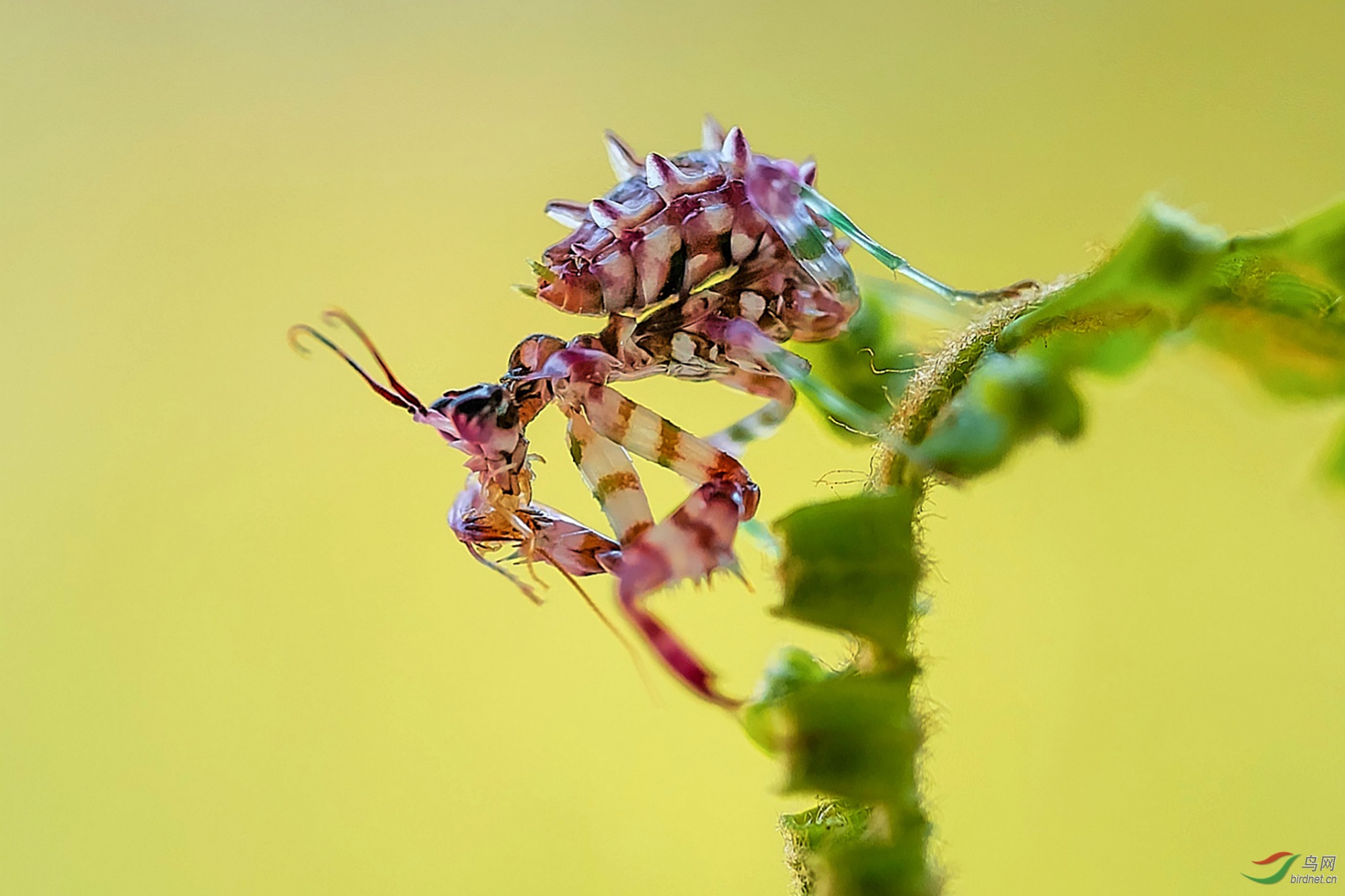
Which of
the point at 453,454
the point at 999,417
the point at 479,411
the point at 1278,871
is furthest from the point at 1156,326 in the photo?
the point at 453,454

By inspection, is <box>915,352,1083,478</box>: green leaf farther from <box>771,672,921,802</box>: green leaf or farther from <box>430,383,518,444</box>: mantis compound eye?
<box>430,383,518,444</box>: mantis compound eye

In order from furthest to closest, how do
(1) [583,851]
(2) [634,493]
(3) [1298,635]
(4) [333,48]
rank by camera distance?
(4) [333,48], (1) [583,851], (3) [1298,635], (2) [634,493]

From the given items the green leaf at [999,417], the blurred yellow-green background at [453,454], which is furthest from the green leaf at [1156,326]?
the blurred yellow-green background at [453,454]

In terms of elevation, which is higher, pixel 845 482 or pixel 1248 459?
pixel 1248 459

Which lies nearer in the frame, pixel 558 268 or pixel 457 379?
pixel 558 268

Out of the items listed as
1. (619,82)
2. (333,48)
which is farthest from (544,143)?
(333,48)

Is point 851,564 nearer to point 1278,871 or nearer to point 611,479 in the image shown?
point 611,479

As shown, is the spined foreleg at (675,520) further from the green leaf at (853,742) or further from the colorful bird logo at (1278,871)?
the colorful bird logo at (1278,871)

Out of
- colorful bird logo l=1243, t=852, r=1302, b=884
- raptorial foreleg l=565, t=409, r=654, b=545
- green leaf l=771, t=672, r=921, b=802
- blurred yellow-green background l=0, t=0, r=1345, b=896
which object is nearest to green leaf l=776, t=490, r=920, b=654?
green leaf l=771, t=672, r=921, b=802

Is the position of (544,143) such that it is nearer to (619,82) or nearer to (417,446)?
(619,82)
